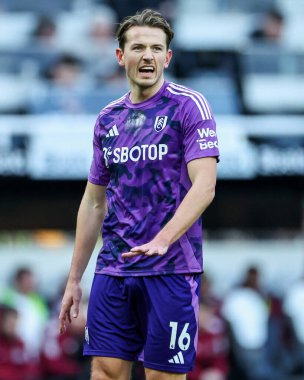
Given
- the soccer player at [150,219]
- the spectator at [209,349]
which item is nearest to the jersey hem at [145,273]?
the soccer player at [150,219]

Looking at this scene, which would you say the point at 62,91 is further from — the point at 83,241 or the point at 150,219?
the point at 150,219

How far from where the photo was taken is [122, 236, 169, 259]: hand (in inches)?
204

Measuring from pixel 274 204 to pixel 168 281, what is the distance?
9196mm

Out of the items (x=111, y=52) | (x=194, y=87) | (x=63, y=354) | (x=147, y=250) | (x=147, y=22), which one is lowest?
(x=63, y=354)

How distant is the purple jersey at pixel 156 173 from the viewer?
552 cm

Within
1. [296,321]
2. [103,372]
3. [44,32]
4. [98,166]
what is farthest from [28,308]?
[103,372]

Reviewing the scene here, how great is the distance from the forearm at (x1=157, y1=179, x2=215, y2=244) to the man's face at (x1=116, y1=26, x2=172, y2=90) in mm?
563

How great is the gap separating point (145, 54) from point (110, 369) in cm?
146

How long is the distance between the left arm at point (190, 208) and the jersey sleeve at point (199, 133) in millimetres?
33

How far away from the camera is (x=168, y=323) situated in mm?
5535

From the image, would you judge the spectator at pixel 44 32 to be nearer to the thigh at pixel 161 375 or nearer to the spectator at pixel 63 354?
the spectator at pixel 63 354

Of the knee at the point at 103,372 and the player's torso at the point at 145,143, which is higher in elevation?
the player's torso at the point at 145,143

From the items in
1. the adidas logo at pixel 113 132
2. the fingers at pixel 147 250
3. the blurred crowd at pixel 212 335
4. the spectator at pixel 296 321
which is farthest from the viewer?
the spectator at pixel 296 321

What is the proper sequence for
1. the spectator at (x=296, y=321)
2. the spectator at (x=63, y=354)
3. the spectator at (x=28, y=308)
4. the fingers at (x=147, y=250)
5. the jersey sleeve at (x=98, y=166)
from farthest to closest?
the spectator at (x=296, y=321), the spectator at (x=28, y=308), the spectator at (x=63, y=354), the jersey sleeve at (x=98, y=166), the fingers at (x=147, y=250)
